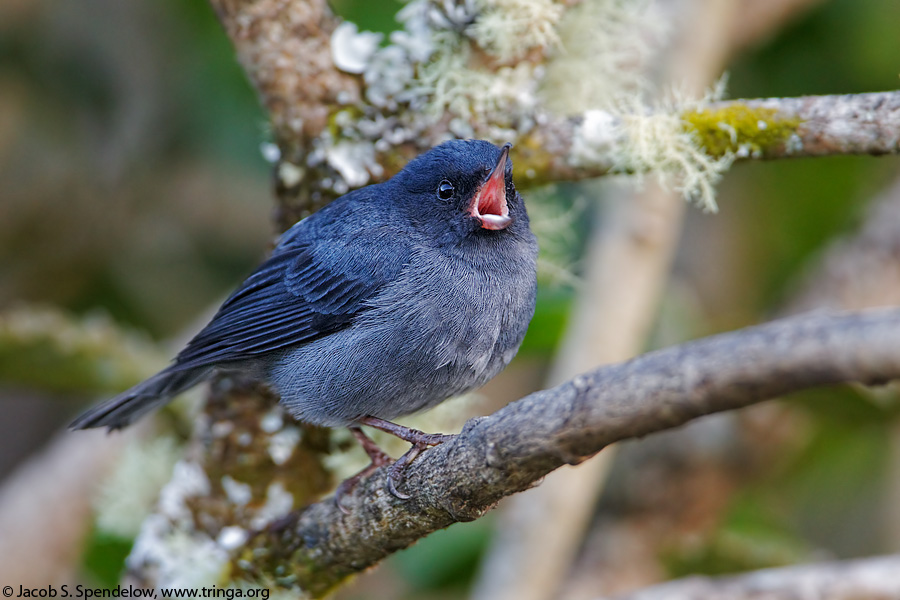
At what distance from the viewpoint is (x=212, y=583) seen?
275cm

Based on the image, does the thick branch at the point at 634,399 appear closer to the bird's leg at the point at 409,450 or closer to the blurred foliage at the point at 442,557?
the bird's leg at the point at 409,450

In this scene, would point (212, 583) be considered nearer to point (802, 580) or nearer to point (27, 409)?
point (802, 580)

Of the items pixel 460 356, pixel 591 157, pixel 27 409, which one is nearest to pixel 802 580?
pixel 460 356

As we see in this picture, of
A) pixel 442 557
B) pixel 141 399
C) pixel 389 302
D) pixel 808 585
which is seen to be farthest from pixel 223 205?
pixel 808 585

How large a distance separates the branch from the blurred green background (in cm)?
161

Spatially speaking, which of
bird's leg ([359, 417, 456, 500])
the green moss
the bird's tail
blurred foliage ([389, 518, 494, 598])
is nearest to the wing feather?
the bird's tail

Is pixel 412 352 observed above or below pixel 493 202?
below

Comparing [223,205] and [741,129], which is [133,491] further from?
[741,129]

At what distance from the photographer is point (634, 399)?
1.36 m

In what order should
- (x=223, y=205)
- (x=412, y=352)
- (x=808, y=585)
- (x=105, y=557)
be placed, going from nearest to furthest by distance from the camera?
(x=808, y=585)
(x=412, y=352)
(x=105, y=557)
(x=223, y=205)

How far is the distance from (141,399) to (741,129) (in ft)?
7.39

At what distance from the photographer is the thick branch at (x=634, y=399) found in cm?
118

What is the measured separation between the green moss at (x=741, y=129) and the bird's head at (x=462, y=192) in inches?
23.0

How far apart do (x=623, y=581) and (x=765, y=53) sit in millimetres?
3291
